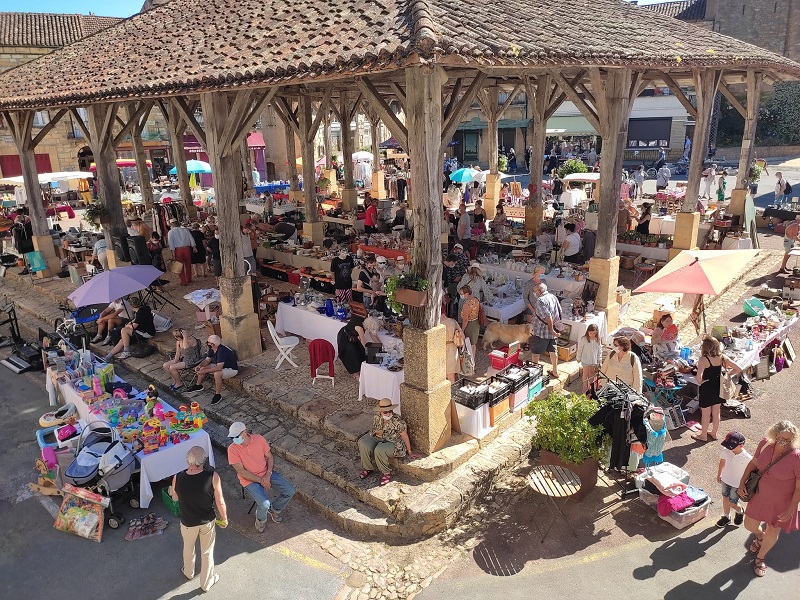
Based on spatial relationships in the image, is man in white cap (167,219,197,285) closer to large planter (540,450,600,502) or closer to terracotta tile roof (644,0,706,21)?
large planter (540,450,600,502)

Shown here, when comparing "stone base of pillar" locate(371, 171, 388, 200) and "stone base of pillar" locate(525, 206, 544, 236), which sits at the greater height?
"stone base of pillar" locate(371, 171, 388, 200)

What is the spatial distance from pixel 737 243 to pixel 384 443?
1037cm

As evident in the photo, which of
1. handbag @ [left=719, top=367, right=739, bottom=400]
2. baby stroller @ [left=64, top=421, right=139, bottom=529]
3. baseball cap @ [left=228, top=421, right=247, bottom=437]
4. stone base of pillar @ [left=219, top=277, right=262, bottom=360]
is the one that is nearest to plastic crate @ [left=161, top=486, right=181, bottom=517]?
baby stroller @ [left=64, top=421, right=139, bottom=529]

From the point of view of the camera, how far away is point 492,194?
62.5 ft

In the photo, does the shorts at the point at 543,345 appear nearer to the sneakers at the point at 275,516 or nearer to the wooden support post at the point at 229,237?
the sneakers at the point at 275,516

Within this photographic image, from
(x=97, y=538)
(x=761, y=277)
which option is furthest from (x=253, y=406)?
(x=761, y=277)

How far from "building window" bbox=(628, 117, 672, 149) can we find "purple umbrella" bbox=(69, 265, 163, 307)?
109 feet

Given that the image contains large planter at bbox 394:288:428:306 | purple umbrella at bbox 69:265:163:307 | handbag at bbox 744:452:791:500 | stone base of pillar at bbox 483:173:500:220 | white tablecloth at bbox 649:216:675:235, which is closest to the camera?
handbag at bbox 744:452:791:500

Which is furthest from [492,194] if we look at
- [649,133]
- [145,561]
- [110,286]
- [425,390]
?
[649,133]

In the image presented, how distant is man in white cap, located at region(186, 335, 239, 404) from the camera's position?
314 inches

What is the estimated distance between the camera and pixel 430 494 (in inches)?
231

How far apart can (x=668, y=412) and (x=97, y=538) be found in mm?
6365

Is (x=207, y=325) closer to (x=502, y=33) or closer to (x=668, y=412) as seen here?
(x=502, y=33)

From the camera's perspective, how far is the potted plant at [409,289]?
19.7 feet
